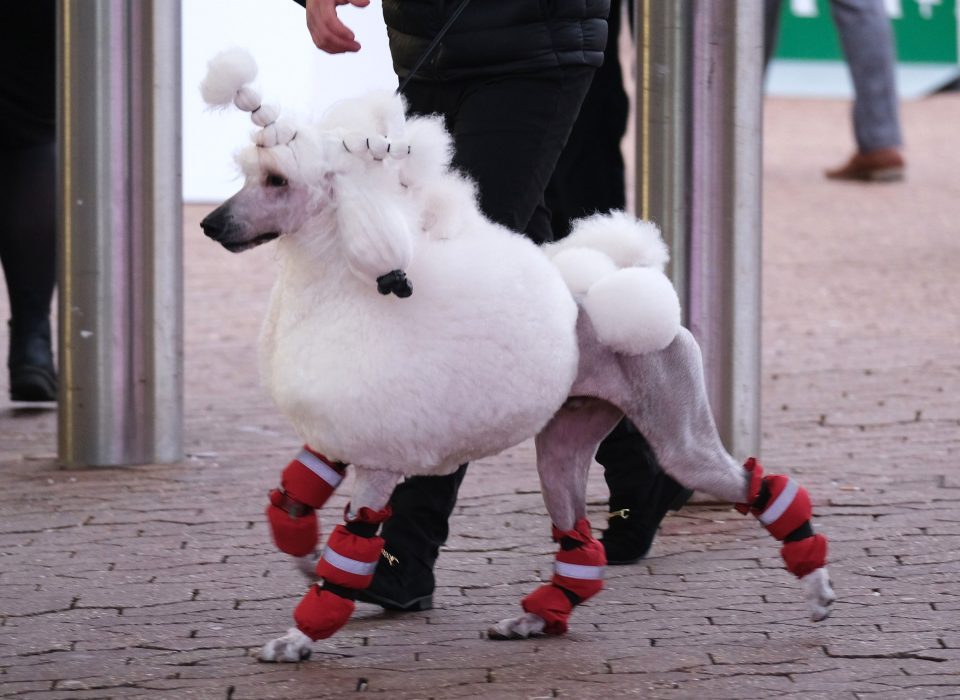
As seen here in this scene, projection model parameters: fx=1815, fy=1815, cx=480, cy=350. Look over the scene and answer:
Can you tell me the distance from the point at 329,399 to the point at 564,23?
1.11m

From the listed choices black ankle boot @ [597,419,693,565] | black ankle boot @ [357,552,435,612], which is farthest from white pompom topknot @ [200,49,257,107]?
black ankle boot @ [597,419,693,565]

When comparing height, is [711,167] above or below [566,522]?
above

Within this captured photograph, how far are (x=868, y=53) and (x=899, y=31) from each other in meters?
5.69

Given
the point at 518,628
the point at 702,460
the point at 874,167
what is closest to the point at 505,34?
the point at 702,460

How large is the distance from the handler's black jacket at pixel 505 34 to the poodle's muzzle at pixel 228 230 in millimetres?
743

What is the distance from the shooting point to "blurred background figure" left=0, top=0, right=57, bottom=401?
6637 millimetres

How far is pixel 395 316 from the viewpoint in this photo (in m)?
3.55

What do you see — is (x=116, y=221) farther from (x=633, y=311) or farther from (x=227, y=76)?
(x=633, y=311)

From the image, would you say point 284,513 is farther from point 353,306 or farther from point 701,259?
point 701,259

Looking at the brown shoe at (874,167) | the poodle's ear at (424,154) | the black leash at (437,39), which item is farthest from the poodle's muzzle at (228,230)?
the brown shoe at (874,167)

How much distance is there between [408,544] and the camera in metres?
4.24

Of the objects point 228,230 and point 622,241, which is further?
point 622,241

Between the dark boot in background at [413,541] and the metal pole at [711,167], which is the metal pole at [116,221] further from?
the dark boot in background at [413,541]

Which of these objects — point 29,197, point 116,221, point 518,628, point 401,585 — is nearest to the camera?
point 518,628
